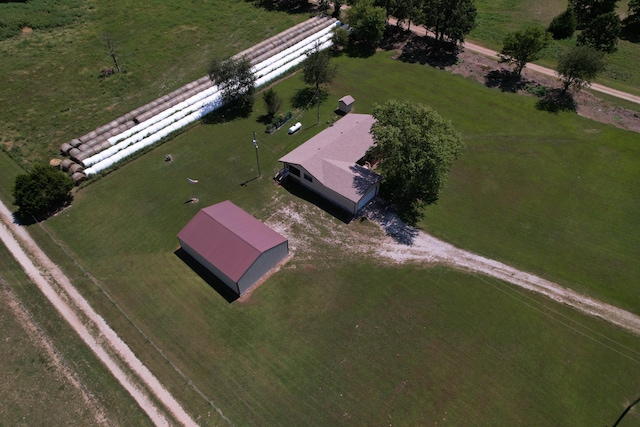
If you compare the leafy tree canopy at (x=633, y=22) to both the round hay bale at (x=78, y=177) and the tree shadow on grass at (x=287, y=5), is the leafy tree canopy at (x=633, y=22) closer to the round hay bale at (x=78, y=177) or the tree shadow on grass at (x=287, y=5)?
the tree shadow on grass at (x=287, y=5)

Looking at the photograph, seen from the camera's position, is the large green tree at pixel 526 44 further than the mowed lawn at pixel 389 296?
Yes

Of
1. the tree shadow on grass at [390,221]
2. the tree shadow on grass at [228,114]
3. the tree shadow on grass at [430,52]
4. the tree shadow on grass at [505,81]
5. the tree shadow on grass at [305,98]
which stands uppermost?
the tree shadow on grass at [430,52]

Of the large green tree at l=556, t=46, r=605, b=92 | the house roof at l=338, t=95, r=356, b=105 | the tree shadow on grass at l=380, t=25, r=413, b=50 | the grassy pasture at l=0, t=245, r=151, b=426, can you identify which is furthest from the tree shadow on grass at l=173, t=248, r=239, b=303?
the large green tree at l=556, t=46, r=605, b=92

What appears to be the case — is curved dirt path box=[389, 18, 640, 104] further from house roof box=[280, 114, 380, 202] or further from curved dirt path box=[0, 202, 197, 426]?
curved dirt path box=[0, 202, 197, 426]

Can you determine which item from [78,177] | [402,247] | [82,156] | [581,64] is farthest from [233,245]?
[581,64]

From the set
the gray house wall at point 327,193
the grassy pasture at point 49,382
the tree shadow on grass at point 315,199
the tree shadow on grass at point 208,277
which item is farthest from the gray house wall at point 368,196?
the grassy pasture at point 49,382

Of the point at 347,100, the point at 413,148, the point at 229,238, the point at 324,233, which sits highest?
the point at 413,148

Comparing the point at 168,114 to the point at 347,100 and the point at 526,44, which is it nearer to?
the point at 347,100
